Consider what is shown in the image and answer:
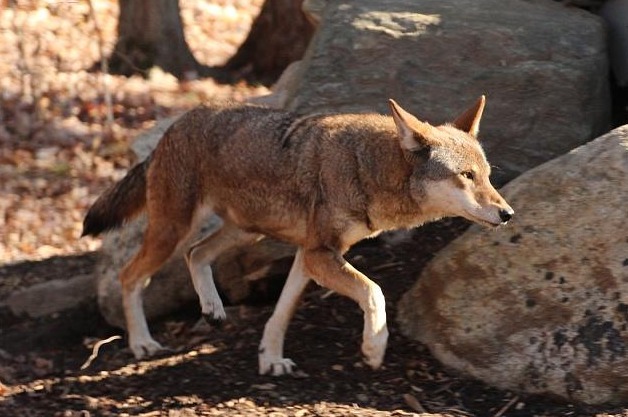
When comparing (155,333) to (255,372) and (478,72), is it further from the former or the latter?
(478,72)

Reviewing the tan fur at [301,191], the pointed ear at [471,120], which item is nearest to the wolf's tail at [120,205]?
the tan fur at [301,191]

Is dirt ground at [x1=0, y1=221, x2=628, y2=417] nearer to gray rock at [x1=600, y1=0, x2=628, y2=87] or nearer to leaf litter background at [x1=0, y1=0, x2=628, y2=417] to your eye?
leaf litter background at [x1=0, y1=0, x2=628, y2=417]

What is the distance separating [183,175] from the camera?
726 centimetres

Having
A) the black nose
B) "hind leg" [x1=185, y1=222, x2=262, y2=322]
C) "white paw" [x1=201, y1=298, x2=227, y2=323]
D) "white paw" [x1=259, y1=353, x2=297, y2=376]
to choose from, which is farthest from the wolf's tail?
the black nose

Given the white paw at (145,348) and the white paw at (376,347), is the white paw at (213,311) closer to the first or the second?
the white paw at (145,348)

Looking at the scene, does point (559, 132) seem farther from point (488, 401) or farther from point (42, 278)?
point (42, 278)

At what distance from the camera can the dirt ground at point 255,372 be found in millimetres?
6113

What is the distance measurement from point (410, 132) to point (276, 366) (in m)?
1.59

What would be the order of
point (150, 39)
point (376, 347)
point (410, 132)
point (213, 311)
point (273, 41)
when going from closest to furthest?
point (376, 347) → point (410, 132) → point (213, 311) → point (150, 39) → point (273, 41)

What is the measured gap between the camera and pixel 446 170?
6312 millimetres

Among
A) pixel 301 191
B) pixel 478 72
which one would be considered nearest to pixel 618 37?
pixel 478 72

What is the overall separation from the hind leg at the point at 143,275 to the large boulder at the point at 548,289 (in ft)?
5.68

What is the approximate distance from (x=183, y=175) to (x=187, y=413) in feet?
5.67

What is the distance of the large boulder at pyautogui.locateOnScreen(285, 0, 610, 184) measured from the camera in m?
8.12
